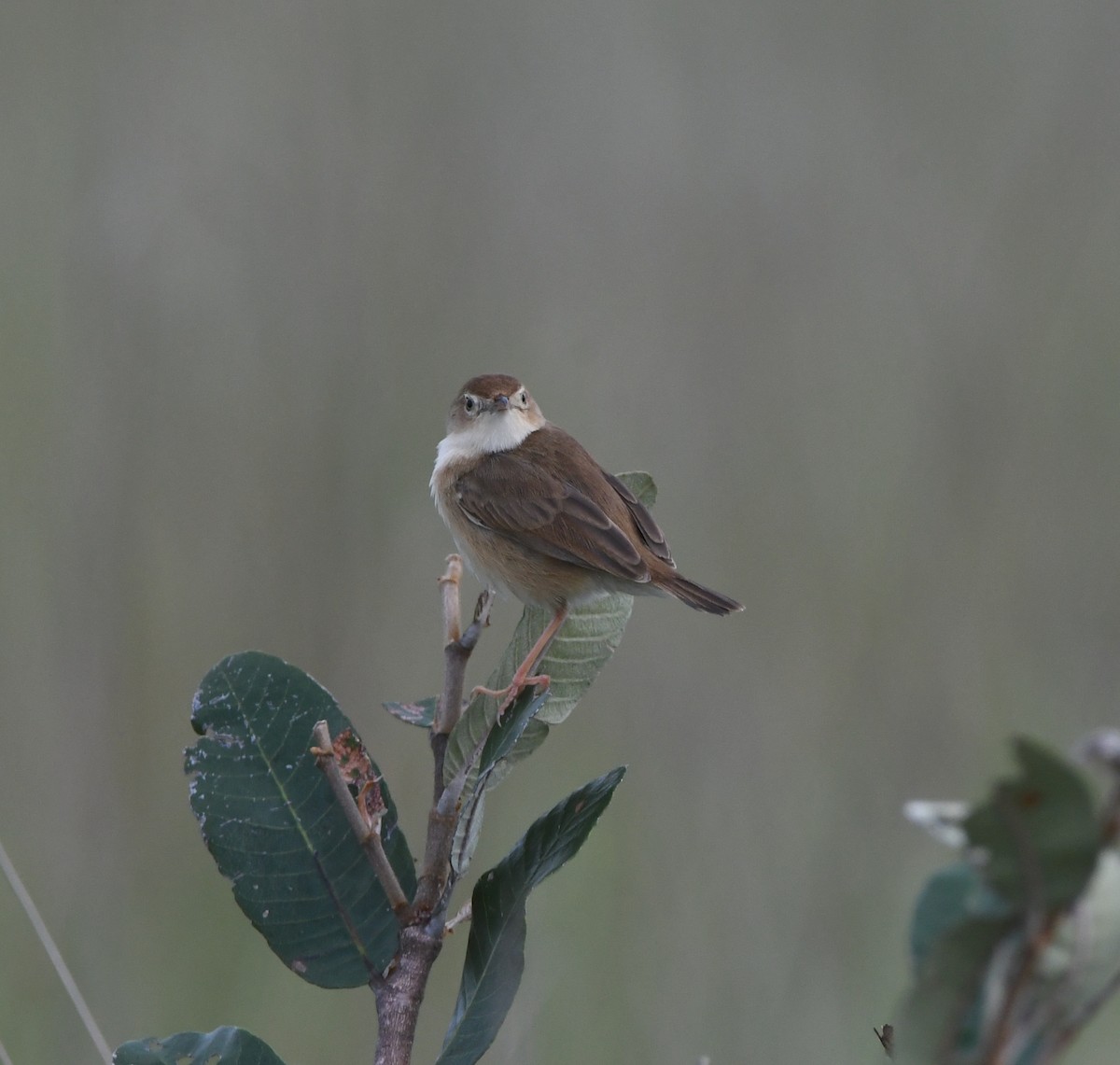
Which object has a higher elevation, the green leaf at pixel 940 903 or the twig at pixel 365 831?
the green leaf at pixel 940 903

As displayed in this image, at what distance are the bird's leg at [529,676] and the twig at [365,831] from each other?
26 centimetres

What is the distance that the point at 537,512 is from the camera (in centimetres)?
411

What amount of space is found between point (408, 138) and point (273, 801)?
4201 millimetres

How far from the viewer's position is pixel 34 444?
15.1ft

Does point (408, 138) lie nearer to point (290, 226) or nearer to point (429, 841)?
point (290, 226)

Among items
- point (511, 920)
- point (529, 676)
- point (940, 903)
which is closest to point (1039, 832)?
point (940, 903)

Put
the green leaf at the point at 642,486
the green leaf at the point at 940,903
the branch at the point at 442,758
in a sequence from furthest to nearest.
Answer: the green leaf at the point at 642,486 < the branch at the point at 442,758 < the green leaf at the point at 940,903

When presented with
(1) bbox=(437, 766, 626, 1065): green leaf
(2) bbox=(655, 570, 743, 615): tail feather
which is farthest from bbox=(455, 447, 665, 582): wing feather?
(1) bbox=(437, 766, 626, 1065): green leaf

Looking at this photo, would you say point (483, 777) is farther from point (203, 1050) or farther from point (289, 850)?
point (203, 1050)

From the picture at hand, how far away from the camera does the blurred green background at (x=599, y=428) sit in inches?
164

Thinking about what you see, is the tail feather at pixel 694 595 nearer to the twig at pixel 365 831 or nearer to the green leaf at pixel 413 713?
the green leaf at pixel 413 713

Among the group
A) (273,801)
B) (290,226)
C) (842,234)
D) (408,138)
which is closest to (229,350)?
(290,226)

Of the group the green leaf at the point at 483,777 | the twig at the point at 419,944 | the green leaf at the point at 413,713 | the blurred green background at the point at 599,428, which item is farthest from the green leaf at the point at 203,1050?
the blurred green background at the point at 599,428

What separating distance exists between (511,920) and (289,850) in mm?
316
